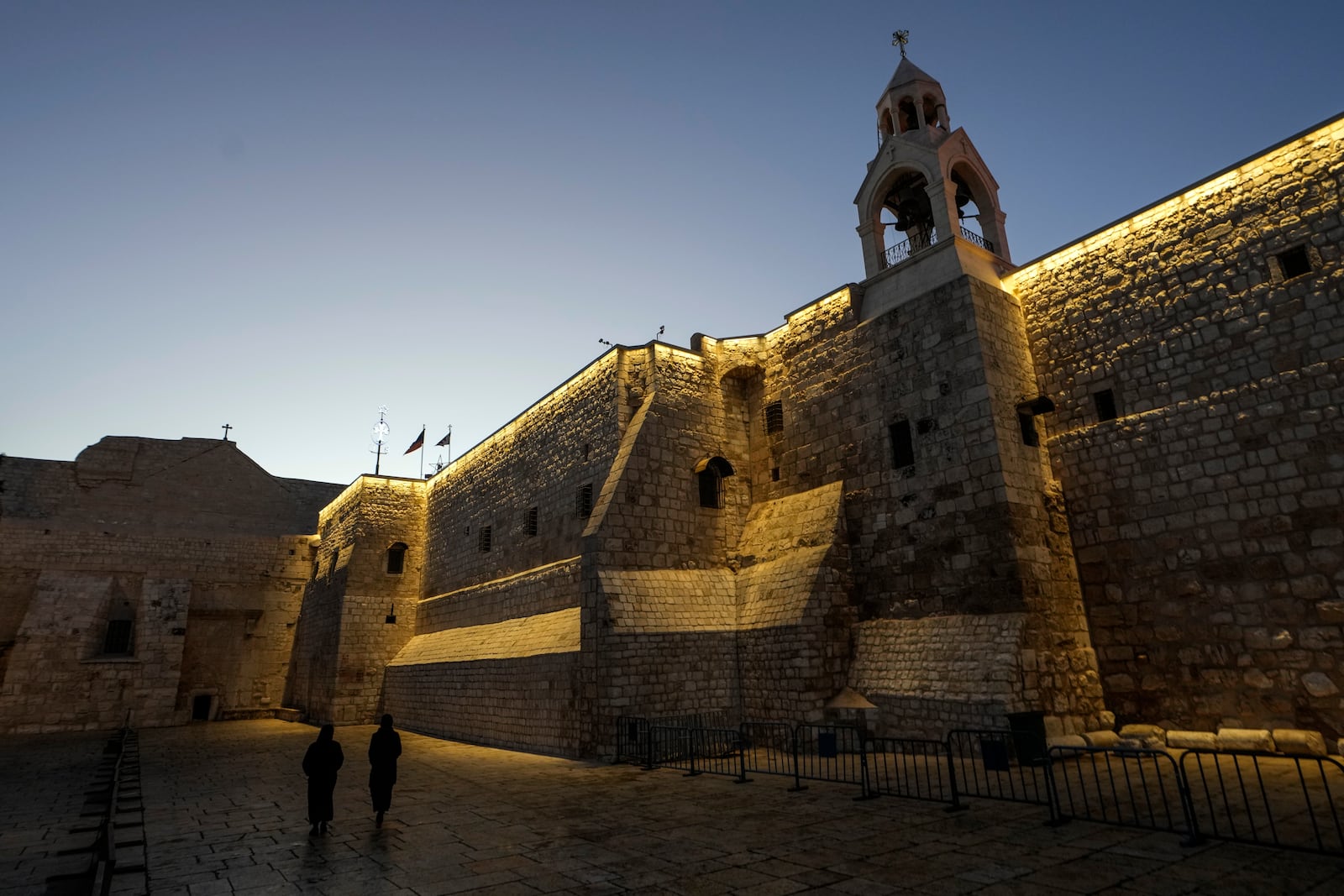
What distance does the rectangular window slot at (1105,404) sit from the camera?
1153cm

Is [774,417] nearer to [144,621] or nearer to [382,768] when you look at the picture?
[382,768]

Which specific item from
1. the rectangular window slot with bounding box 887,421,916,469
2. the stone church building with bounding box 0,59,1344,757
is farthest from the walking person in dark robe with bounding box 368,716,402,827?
the rectangular window slot with bounding box 887,421,916,469

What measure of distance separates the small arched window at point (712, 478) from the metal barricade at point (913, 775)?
20.0 ft

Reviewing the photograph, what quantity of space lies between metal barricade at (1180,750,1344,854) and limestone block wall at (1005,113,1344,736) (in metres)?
1.50

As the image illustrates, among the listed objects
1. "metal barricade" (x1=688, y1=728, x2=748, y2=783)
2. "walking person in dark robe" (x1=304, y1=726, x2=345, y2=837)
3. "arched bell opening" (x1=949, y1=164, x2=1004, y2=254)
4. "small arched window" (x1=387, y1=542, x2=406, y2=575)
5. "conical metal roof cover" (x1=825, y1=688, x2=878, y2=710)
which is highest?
"arched bell opening" (x1=949, y1=164, x2=1004, y2=254)

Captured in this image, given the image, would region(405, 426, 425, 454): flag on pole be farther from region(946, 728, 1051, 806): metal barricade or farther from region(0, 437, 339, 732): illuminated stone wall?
region(946, 728, 1051, 806): metal barricade

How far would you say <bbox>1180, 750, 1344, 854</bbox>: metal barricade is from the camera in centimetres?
519

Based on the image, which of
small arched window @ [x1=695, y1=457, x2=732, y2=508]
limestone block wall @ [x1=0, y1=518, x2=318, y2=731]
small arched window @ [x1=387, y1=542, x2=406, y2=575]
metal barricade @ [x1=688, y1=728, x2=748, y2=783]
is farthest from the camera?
small arched window @ [x1=387, y1=542, x2=406, y2=575]

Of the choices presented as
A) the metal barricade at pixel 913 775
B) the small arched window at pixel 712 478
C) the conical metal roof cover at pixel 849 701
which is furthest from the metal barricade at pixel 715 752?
the small arched window at pixel 712 478

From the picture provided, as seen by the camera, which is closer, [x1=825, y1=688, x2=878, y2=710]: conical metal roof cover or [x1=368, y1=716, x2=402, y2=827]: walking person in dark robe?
[x1=368, y1=716, x2=402, y2=827]: walking person in dark robe

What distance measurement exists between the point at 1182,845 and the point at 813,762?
5879 millimetres

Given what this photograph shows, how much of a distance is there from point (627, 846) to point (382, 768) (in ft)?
10.2

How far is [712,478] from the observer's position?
51.8 ft

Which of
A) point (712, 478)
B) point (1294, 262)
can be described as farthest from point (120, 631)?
point (1294, 262)
